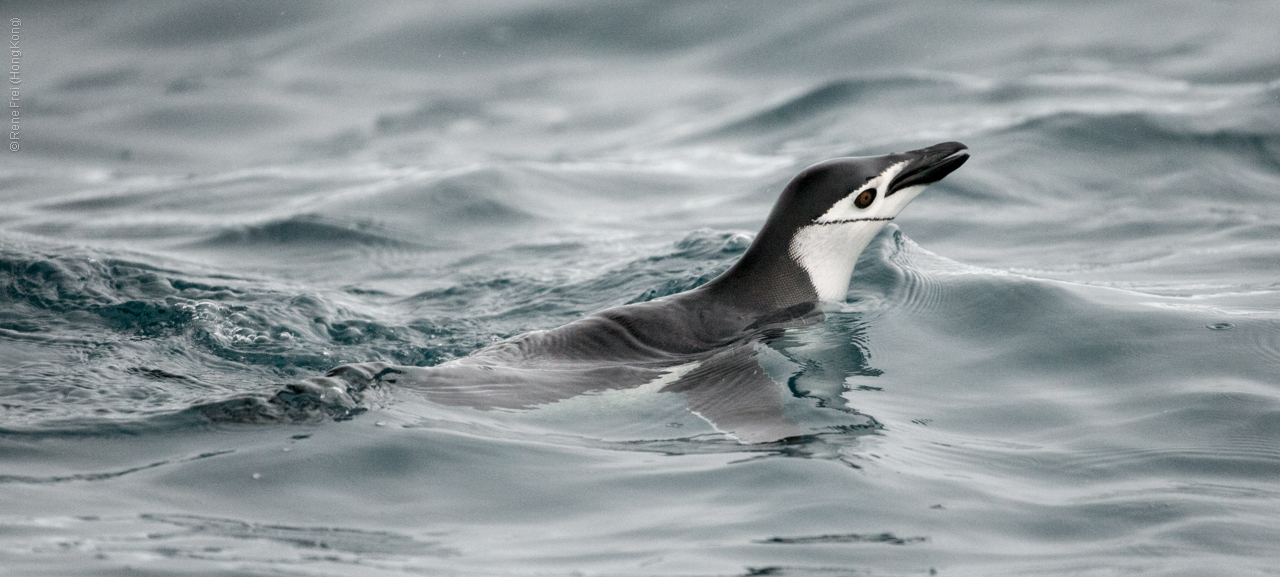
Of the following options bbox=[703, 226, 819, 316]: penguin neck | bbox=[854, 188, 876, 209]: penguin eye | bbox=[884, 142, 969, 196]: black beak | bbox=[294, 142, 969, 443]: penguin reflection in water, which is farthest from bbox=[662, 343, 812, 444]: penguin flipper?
bbox=[884, 142, 969, 196]: black beak

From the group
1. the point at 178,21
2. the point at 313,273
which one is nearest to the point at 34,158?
the point at 178,21

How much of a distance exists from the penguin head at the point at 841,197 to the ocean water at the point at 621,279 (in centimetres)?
62

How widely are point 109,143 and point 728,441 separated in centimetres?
1527

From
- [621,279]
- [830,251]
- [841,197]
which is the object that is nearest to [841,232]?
[830,251]

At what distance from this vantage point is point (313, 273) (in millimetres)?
12055

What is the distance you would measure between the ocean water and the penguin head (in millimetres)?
622

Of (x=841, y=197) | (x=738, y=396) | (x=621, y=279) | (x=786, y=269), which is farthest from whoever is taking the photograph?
(x=621, y=279)

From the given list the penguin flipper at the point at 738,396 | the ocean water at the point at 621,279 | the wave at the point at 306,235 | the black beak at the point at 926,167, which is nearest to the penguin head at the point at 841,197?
the black beak at the point at 926,167

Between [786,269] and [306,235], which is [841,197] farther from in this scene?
[306,235]

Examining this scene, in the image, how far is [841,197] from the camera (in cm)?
818

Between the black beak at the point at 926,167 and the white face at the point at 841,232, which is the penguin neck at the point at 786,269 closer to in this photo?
the white face at the point at 841,232

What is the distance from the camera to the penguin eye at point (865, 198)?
8.20 metres

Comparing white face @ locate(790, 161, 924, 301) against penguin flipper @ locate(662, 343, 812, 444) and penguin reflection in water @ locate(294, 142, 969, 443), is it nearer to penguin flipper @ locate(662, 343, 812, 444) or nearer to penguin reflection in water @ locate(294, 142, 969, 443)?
penguin reflection in water @ locate(294, 142, 969, 443)

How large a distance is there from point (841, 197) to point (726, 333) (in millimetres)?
1268
